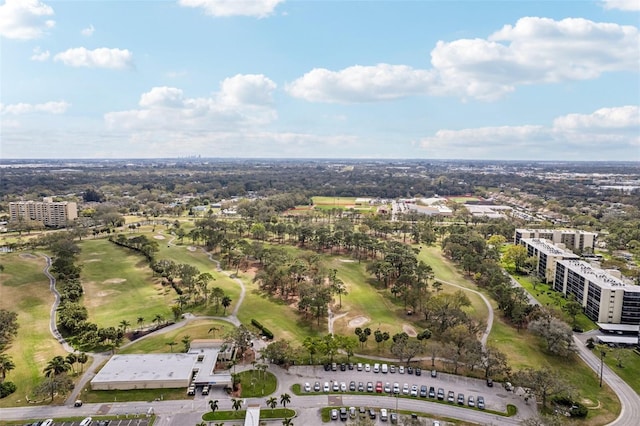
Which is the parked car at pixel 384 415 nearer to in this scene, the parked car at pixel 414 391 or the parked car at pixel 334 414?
the parked car at pixel 334 414

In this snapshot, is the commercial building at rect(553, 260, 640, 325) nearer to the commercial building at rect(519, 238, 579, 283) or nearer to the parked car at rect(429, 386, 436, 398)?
the commercial building at rect(519, 238, 579, 283)

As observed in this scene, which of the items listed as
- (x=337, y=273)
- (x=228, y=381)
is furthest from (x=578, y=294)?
(x=228, y=381)

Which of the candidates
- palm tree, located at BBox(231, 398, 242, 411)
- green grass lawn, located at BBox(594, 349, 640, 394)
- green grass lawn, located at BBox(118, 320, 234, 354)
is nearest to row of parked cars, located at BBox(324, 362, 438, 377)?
palm tree, located at BBox(231, 398, 242, 411)

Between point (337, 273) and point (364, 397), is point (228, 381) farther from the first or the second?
point (337, 273)

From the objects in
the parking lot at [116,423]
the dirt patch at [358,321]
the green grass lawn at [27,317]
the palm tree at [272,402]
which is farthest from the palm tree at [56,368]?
the dirt patch at [358,321]

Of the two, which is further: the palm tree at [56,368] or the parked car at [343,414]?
the palm tree at [56,368]

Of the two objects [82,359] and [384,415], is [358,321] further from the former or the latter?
[82,359]
